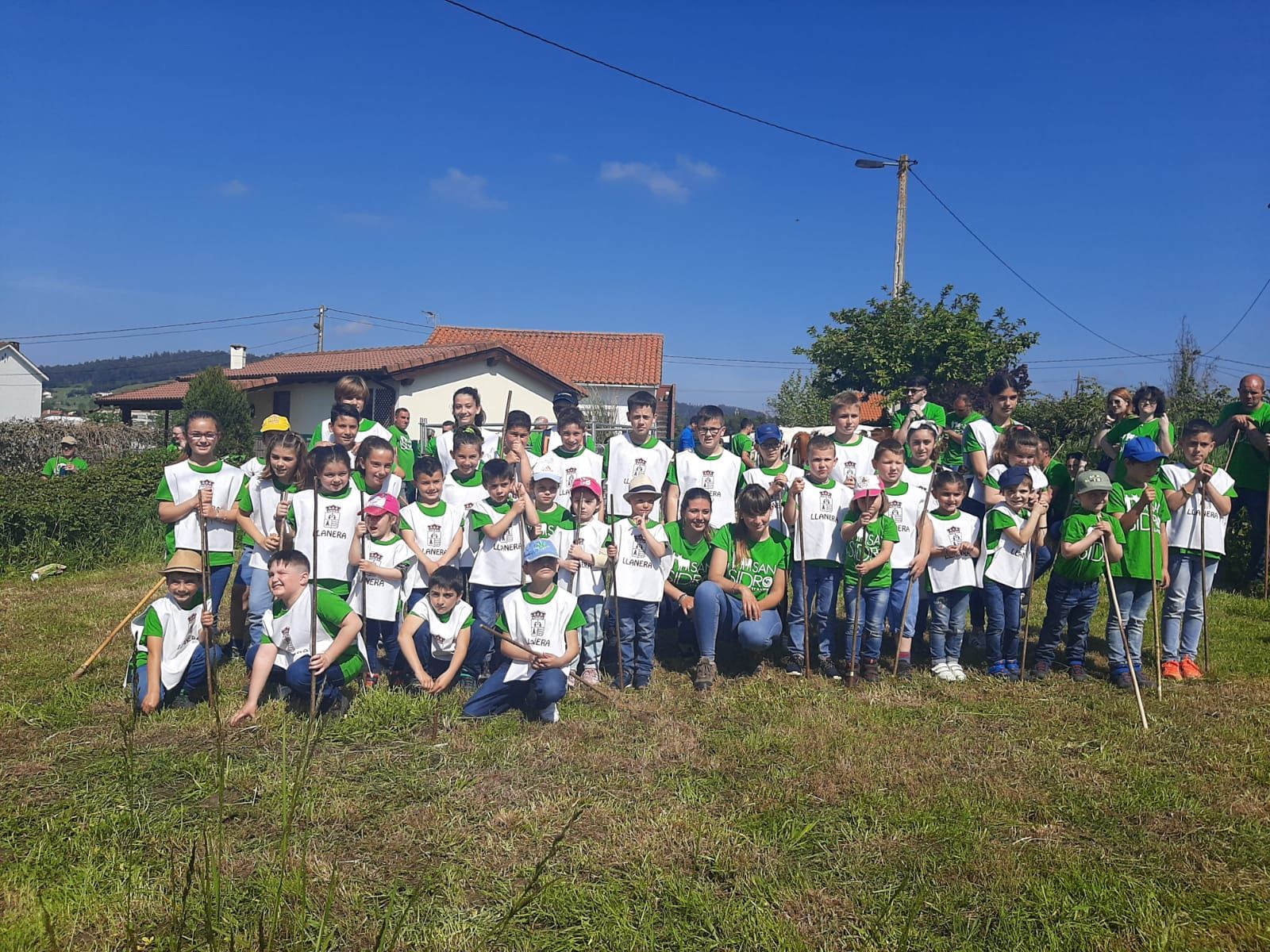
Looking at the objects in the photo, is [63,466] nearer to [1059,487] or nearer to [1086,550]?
[1059,487]

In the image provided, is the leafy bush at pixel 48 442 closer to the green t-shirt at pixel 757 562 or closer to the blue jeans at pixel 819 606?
the green t-shirt at pixel 757 562

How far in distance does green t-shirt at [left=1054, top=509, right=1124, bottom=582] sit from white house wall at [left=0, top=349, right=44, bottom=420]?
216 ft

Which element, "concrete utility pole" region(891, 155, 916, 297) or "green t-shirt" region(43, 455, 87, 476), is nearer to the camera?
"green t-shirt" region(43, 455, 87, 476)

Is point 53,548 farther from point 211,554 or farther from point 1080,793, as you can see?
point 1080,793

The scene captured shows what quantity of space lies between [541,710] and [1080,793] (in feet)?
10.4

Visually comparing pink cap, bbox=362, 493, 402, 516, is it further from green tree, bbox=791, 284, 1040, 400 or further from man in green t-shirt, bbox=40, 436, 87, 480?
green tree, bbox=791, 284, 1040, 400

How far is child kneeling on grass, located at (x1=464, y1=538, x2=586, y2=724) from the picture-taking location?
5.57 m

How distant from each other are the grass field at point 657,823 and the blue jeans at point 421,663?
1.96 feet

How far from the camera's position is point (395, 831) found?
13.4ft

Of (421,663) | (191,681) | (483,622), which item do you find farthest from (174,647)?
(483,622)

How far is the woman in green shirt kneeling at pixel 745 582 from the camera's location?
662 centimetres

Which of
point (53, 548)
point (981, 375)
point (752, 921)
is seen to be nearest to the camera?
point (752, 921)

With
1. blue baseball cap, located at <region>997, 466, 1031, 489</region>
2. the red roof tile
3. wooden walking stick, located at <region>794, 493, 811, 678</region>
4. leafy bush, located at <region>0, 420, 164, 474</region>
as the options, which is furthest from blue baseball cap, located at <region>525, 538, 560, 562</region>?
the red roof tile

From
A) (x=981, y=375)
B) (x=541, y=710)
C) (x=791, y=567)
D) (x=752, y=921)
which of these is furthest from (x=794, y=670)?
(x=981, y=375)
